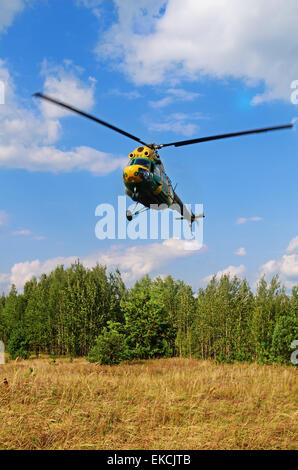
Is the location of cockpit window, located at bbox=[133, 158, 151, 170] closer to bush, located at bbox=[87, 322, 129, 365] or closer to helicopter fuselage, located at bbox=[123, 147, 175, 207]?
helicopter fuselage, located at bbox=[123, 147, 175, 207]

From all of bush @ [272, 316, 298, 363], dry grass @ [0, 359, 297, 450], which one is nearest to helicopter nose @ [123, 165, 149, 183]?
dry grass @ [0, 359, 297, 450]

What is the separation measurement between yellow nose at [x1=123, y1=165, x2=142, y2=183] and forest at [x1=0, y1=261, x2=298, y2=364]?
1190cm

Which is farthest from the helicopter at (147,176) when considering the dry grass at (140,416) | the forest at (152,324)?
the forest at (152,324)

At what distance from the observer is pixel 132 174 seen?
1582cm

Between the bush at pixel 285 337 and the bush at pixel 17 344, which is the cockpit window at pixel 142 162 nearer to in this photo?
the bush at pixel 285 337

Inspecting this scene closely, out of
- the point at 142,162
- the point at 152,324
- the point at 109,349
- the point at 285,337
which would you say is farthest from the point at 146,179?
the point at 152,324

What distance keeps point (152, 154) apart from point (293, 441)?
497 inches

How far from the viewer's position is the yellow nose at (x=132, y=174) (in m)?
15.8

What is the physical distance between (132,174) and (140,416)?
9.90 m

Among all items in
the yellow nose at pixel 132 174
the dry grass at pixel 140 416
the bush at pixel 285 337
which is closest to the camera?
the dry grass at pixel 140 416

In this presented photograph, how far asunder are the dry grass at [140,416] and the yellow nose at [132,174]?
8241mm

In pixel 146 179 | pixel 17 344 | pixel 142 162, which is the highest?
pixel 142 162

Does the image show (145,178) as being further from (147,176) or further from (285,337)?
(285,337)
